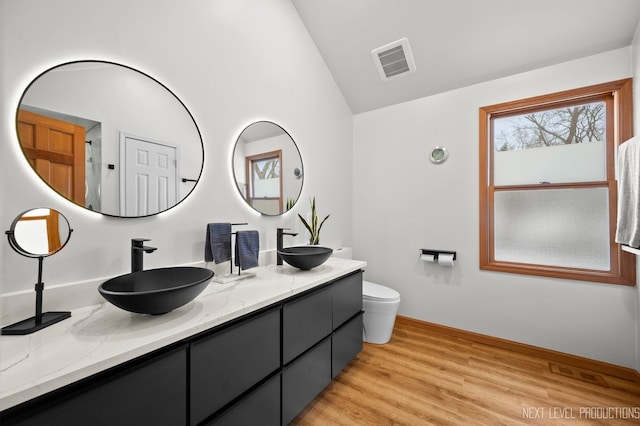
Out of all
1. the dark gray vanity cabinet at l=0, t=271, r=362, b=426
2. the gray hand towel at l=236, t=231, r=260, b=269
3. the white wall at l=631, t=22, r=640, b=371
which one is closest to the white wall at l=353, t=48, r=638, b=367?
the white wall at l=631, t=22, r=640, b=371

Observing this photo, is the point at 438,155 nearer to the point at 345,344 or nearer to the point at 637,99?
the point at 637,99

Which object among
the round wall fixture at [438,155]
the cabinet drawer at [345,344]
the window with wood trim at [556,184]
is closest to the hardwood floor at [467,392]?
the cabinet drawer at [345,344]

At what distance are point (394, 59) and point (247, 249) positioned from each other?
2215 millimetres

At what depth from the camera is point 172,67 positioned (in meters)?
1.51

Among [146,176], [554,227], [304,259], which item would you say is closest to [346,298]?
[304,259]

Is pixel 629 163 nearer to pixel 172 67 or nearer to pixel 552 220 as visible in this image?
pixel 552 220

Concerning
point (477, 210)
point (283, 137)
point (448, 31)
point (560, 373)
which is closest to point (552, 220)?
point (477, 210)

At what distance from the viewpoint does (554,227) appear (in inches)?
89.0

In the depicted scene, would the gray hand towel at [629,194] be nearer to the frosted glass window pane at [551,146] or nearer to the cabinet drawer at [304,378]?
the frosted glass window pane at [551,146]

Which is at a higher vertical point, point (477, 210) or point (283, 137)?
point (283, 137)

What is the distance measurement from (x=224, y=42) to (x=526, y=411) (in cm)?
308

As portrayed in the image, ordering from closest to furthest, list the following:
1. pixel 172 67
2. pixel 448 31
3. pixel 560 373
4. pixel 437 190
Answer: pixel 172 67
pixel 560 373
pixel 448 31
pixel 437 190

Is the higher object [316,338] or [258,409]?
[316,338]

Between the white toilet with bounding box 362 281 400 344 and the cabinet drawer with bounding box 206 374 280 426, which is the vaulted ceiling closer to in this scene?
the white toilet with bounding box 362 281 400 344
